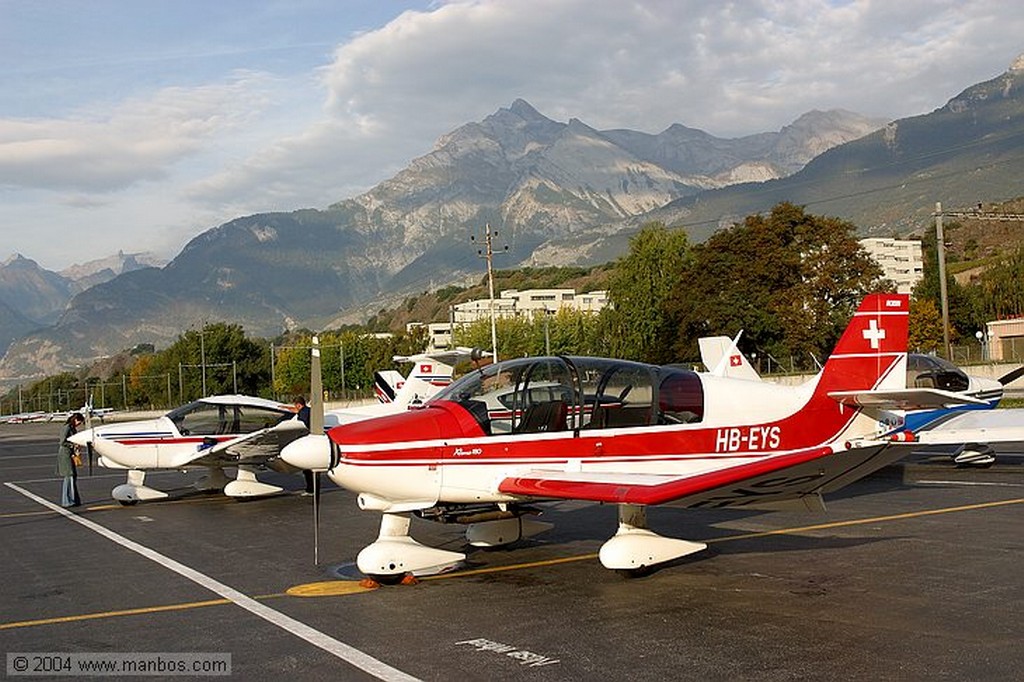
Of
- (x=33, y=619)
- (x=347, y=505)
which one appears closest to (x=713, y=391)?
(x=33, y=619)

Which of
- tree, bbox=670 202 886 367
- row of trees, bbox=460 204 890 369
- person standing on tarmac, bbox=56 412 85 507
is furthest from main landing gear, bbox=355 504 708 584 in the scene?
tree, bbox=670 202 886 367

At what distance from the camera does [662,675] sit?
21.6ft

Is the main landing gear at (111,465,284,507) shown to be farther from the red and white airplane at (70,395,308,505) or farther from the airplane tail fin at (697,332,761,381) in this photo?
the airplane tail fin at (697,332,761,381)

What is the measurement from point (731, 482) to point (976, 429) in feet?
20.7

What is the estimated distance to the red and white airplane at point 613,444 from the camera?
9312 millimetres

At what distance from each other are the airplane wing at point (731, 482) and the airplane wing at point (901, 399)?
24.9 inches

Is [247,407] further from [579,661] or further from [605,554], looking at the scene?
[579,661]

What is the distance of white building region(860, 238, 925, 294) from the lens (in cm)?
17038

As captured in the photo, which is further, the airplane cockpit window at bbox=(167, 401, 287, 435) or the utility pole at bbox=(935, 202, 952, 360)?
the utility pole at bbox=(935, 202, 952, 360)

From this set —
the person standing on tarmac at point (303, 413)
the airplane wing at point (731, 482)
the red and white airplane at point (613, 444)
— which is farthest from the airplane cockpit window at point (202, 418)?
the airplane wing at point (731, 482)

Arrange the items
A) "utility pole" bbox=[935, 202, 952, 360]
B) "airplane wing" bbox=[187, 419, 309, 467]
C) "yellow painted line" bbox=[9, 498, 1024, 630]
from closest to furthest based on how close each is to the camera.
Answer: "yellow painted line" bbox=[9, 498, 1024, 630] < "airplane wing" bbox=[187, 419, 309, 467] < "utility pole" bbox=[935, 202, 952, 360]

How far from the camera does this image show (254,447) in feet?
61.3

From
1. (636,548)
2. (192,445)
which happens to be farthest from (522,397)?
(192,445)

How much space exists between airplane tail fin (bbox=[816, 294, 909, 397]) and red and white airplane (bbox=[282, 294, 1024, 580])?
0.05 feet
